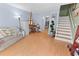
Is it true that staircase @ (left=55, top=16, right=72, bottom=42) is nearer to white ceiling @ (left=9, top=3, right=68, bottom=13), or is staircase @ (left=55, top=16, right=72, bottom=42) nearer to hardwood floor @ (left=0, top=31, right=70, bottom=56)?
hardwood floor @ (left=0, top=31, right=70, bottom=56)

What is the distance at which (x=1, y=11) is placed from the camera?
9.74 feet

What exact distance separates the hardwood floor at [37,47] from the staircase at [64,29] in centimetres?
18

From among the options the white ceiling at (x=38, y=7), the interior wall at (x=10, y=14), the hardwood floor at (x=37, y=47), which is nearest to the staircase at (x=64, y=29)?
the hardwood floor at (x=37, y=47)

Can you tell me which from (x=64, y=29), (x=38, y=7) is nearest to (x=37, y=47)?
(x=64, y=29)

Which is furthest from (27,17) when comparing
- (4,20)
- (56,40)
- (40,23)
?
(56,40)

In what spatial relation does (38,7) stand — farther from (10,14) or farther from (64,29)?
(64,29)

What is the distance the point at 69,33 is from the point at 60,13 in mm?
614

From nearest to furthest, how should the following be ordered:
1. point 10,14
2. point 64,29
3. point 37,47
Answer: point 10,14, point 37,47, point 64,29

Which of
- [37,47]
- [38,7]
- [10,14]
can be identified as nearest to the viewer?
[38,7]

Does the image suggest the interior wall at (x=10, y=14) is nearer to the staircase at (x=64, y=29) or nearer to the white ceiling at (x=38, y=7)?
the white ceiling at (x=38, y=7)

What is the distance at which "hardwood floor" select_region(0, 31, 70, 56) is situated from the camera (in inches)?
119

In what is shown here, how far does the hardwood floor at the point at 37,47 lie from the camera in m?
3.02

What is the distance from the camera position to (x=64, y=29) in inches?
130

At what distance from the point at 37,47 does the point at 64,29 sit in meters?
0.89
